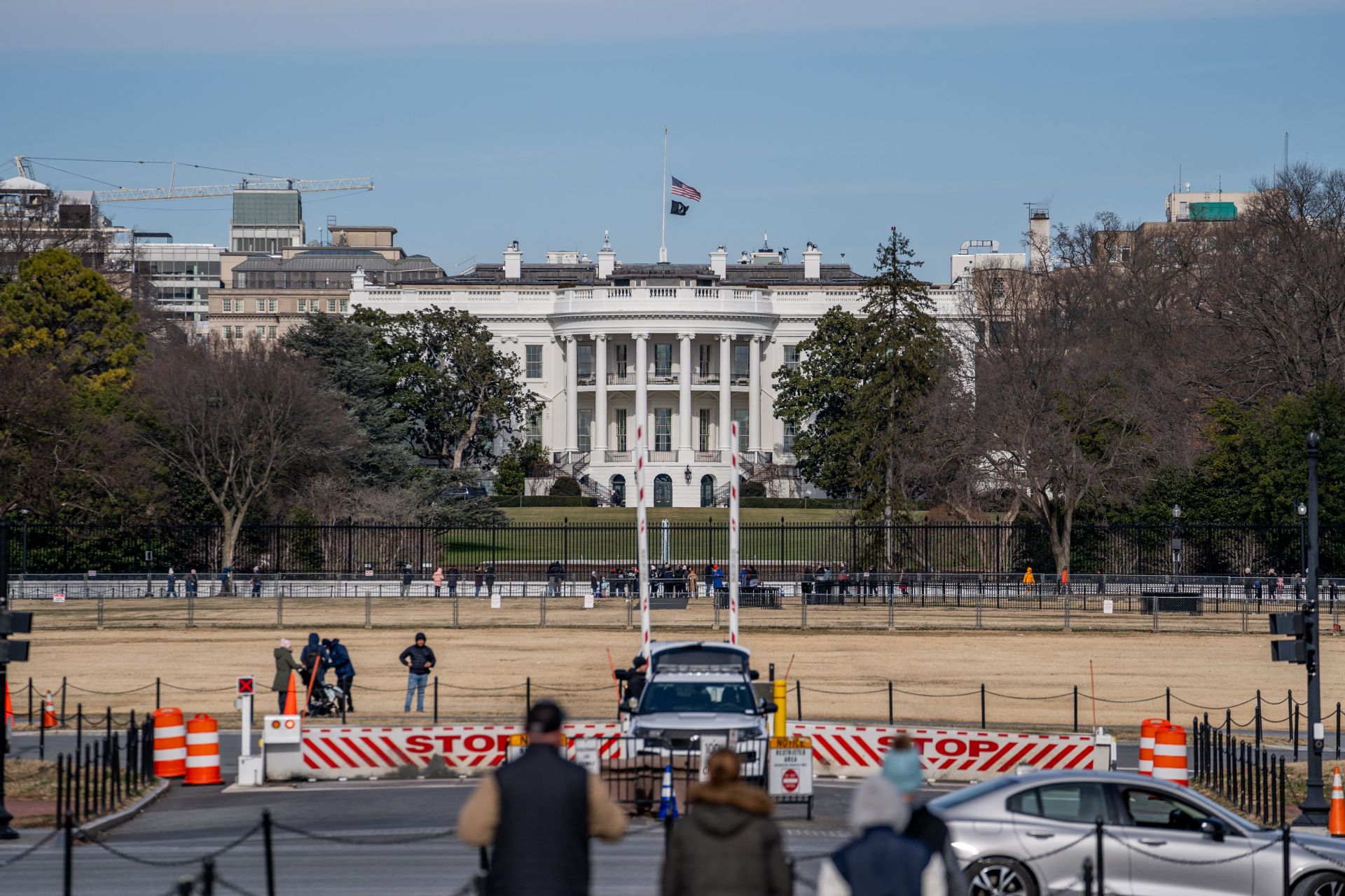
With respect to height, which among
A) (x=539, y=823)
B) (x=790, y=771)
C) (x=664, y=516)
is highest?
(x=664, y=516)

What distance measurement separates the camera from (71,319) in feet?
237

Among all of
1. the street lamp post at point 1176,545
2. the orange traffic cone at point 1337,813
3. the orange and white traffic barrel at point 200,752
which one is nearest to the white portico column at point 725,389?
the street lamp post at point 1176,545

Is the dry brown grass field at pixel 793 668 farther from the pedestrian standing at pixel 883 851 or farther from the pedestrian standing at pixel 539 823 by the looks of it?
the pedestrian standing at pixel 539 823

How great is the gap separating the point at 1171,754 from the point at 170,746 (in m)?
12.6

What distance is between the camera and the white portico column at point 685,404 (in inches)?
4183

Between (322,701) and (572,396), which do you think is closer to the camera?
(322,701)

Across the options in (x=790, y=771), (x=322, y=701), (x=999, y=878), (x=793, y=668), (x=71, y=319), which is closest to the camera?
(x=999, y=878)

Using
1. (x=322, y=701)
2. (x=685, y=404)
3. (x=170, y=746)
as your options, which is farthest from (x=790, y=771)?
(x=685, y=404)

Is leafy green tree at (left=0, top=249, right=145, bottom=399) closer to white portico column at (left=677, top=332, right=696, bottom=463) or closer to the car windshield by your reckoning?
white portico column at (left=677, top=332, right=696, bottom=463)

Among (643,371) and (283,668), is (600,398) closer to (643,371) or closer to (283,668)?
(643,371)

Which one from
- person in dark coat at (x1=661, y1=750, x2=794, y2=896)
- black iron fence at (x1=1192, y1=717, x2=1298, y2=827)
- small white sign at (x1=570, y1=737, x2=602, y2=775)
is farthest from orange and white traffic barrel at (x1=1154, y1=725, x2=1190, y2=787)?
person in dark coat at (x1=661, y1=750, x2=794, y2=896)

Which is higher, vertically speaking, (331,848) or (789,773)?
(789,773)

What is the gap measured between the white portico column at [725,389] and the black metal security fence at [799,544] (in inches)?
1512

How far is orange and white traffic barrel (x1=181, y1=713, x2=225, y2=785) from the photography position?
22.1 m
